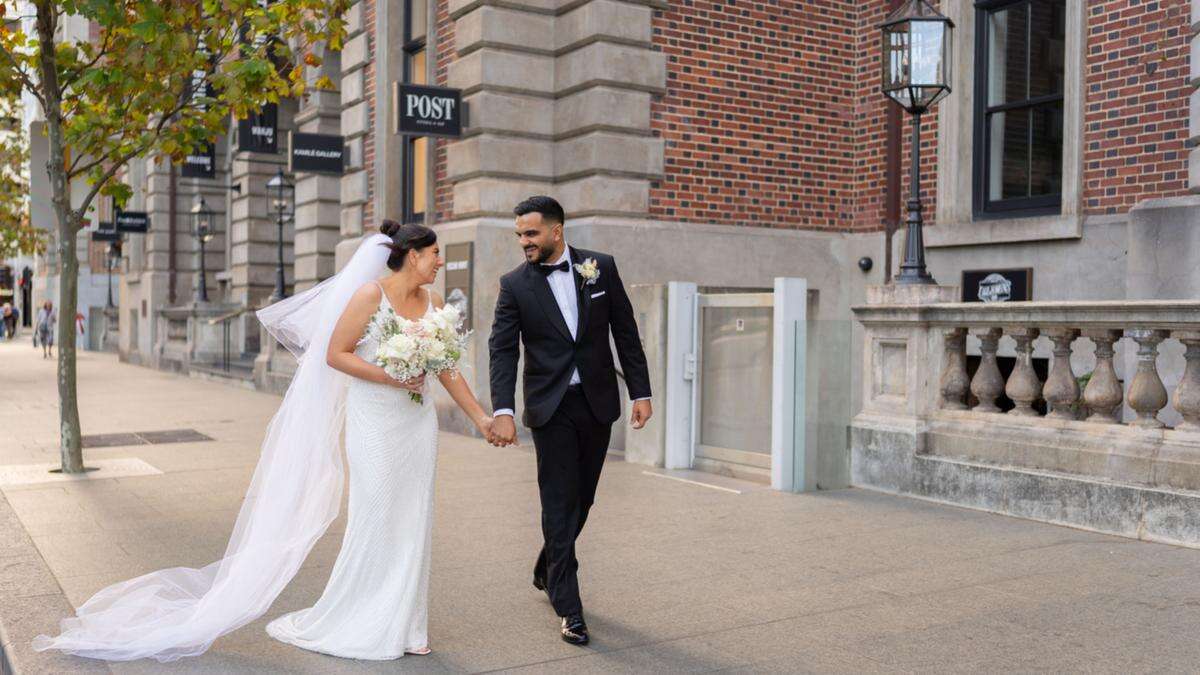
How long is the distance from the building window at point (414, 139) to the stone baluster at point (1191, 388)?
32.3ft

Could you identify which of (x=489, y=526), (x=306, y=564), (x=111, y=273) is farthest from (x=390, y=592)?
(x=111, y=273)

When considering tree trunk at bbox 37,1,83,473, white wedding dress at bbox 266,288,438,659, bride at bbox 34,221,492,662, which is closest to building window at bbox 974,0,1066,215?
bride at bbox 34,221,492,662

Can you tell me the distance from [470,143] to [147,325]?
18536 millimetres

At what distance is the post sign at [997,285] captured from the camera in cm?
1145

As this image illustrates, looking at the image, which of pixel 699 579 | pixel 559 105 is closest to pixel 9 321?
pixel 559 105

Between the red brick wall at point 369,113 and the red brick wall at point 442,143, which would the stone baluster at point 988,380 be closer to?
the red brick wall at point 442,143

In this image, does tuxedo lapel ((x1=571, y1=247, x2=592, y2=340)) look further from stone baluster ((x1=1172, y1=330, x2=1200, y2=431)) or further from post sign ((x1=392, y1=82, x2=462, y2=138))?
post sign ((x1=392, y1=82, x2=462, y2=138))

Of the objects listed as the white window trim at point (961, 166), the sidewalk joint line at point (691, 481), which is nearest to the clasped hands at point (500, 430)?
the sidewalk joint line at point (691, 481)

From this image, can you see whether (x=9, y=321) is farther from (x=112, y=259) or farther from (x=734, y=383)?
(x=734, y=383)

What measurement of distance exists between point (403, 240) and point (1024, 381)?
16.0ft

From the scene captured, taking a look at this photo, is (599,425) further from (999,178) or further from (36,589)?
(999,178)

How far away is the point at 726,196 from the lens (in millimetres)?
13289

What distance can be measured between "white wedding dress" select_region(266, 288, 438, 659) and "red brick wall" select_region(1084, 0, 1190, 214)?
7.91 metres

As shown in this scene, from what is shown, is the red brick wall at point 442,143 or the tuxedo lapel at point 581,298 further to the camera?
the red brick wall at point 442,143
